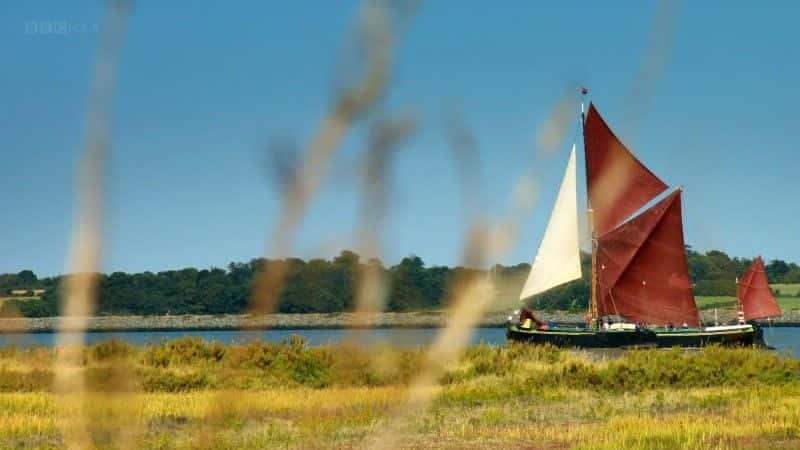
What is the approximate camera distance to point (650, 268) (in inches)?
2463

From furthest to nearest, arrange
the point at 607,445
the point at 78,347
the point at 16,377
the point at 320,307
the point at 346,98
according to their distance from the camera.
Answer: the point at 16,377, the point at 607,445, the point at 320,307, the point at 78,347, the point at 346,98

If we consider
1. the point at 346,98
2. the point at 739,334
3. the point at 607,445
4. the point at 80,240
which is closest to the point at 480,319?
the point at 346,98

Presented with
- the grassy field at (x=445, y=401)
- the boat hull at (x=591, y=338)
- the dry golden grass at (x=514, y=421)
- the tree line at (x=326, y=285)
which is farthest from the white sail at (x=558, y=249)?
the tree line at (x=326, y=285)

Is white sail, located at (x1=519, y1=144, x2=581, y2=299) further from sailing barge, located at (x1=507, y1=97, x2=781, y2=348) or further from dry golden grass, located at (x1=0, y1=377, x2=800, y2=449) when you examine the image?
dry golden grass, located at (x1=0, y1=377, x2=800, y2=449)

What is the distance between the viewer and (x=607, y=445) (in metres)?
14.1

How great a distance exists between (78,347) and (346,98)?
0.60 m

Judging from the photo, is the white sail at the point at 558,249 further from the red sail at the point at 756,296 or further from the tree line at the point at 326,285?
the tree line at the point at 326,285

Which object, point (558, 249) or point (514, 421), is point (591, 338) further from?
point (514, 421)

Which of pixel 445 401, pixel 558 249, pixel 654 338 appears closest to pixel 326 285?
pixel 445 401

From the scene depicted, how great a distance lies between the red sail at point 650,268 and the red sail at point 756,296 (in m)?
15.8

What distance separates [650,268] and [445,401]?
42.4m

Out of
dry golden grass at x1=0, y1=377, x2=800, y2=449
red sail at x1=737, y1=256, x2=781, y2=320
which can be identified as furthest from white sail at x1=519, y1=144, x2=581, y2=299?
dry golden grass at x1=0, y1=377, x2=800, y2=449

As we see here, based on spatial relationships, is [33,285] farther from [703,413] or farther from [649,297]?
[649,297]

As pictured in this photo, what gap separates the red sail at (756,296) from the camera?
79.9 metres
